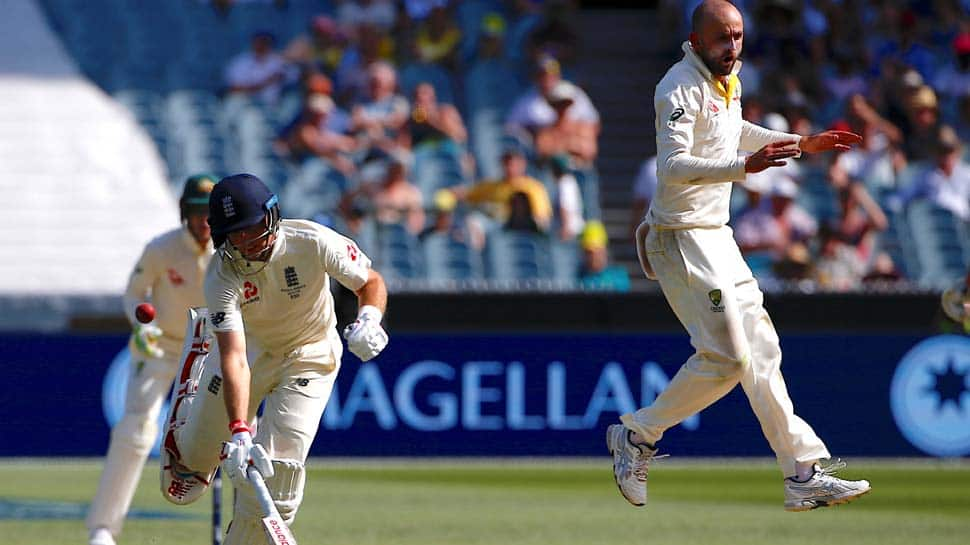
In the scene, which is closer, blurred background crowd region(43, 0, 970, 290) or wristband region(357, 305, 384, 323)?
wristband region(357, 305, 384, 323)

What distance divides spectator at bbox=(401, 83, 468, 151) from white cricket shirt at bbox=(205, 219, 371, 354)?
9.67 m

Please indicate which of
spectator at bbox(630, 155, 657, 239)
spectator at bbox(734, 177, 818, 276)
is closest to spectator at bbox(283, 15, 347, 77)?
spectator at bbox(630, 155, 657, 239)

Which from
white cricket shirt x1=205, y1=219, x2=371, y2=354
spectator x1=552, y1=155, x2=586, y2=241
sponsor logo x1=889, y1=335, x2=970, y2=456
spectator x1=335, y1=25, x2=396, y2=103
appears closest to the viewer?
white cricket shirt x1=205, y1=219, x2=371, y2=354

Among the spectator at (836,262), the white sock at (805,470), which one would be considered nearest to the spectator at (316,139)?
the spectator at (836,262)

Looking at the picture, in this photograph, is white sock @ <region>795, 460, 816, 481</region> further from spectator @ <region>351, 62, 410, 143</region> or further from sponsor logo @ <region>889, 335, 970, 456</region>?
spectator @ <region>351, 62, 410, 143</region>

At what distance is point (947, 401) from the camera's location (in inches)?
534

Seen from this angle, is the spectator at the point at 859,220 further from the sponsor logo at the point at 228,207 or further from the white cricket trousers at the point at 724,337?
the sponsor logo at the point at 228,207

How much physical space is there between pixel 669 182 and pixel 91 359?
7.50 meters

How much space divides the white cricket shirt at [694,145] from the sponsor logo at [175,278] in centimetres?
269

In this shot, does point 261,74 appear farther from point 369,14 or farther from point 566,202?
point 566,202

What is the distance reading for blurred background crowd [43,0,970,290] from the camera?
1537 cm

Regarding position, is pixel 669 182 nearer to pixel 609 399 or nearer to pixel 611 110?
pixel 609 399

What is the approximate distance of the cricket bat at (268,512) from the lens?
6320 millimetres

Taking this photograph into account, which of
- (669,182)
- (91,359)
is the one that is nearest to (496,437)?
(91,359)
